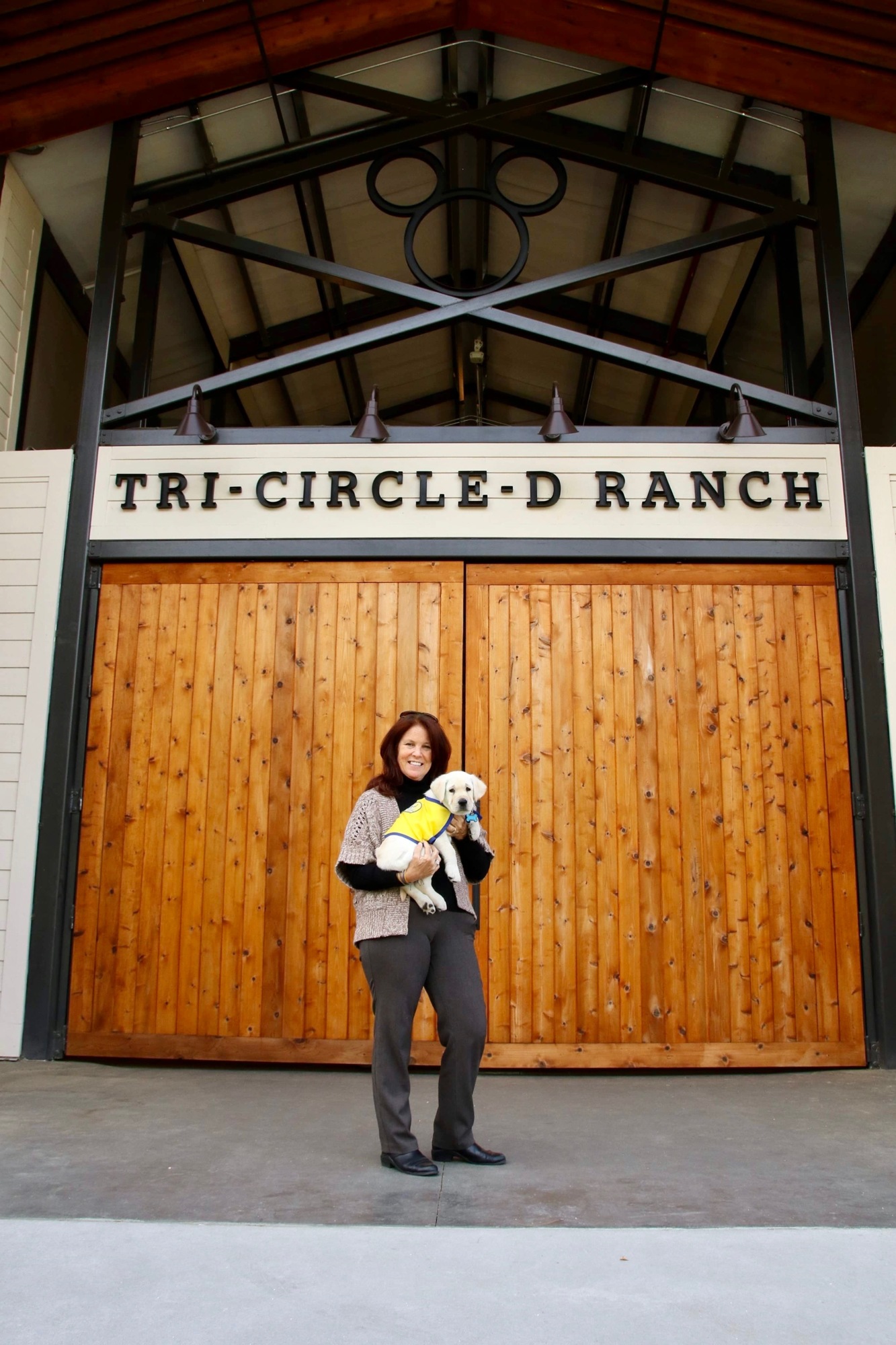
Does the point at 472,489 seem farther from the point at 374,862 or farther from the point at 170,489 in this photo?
the point at 374,862

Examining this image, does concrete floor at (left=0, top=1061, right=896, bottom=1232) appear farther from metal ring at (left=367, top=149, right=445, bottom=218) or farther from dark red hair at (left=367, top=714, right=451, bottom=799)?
metal ring at (left=367, top=149, right=445, bottom=218)

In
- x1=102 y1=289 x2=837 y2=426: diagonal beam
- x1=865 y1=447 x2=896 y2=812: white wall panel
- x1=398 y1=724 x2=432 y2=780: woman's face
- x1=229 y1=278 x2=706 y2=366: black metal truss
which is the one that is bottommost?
x1=398 y1=724 x2=432 y2=780: woman's face

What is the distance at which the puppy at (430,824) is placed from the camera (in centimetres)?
298

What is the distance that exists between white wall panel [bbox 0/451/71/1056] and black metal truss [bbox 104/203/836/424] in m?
0.56

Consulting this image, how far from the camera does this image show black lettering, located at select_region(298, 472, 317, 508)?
5324mm

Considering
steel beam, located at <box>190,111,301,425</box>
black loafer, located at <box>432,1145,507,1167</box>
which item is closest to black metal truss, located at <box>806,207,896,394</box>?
steel beam, located at <box>190,111,301,425</box>

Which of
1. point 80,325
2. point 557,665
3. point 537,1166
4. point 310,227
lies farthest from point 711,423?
point 537,1166

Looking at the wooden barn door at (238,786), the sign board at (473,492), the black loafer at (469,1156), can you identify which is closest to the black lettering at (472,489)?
the sign board at (473,492)

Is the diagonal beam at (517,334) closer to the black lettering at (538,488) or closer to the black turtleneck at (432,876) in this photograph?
the black lettering at (538,488)

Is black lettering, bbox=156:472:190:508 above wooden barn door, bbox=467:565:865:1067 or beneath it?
above

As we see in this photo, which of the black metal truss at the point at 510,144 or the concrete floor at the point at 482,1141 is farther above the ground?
the black metal truss at the point at 510,144

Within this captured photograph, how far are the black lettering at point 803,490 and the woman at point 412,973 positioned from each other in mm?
3031

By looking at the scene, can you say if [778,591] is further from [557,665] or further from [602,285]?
[602,285]

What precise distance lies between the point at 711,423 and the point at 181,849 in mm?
6114
